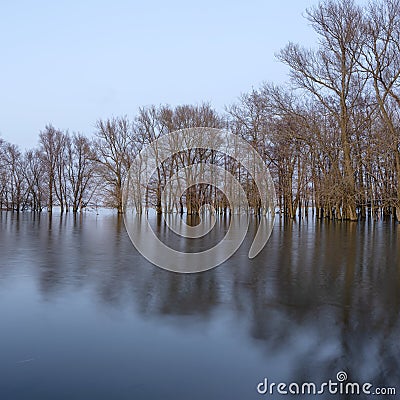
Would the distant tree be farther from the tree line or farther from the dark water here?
the dark water

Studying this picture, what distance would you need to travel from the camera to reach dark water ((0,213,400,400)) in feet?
8.18

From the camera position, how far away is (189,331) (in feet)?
11.2

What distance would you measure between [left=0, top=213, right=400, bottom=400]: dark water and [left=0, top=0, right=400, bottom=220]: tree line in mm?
17901

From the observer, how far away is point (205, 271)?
668 centimetres

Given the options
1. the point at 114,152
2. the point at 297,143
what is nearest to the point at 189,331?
the point at 297,143

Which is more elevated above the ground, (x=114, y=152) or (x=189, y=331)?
(x=114, y=152)

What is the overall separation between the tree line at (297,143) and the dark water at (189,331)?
1790cm

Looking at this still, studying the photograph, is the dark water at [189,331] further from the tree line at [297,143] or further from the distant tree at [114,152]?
the distant tree at [114,152]

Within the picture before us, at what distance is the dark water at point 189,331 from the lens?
98.1 inches

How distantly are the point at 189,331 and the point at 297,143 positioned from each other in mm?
25875

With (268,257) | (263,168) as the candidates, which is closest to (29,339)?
(268,257)

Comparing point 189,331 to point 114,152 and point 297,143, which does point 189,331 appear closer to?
point 297,143

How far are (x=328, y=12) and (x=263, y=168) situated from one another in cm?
1146

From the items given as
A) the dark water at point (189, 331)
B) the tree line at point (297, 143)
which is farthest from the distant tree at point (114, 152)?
the dark water at point (189, 331)
